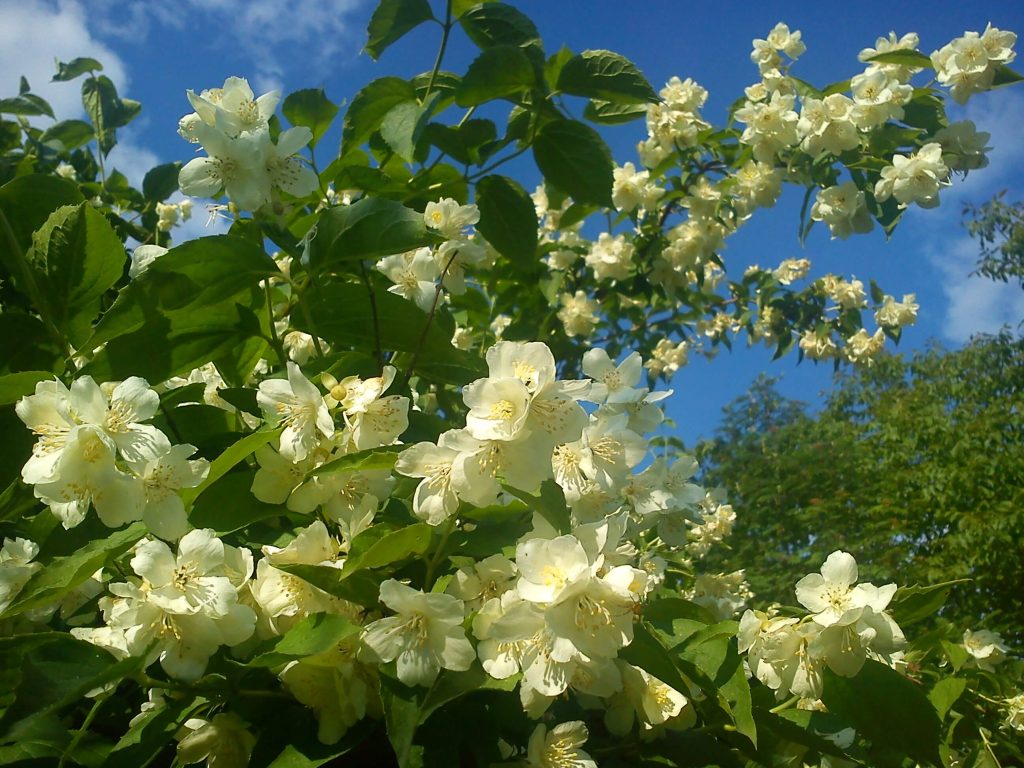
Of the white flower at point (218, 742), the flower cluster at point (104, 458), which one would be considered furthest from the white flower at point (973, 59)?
the white flower at point (218, 742)

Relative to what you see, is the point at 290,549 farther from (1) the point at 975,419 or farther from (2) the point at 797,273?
(1) the point at 975,419

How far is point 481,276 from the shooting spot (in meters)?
3.06

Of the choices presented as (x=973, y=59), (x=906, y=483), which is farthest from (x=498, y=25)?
(x=906, y=483)

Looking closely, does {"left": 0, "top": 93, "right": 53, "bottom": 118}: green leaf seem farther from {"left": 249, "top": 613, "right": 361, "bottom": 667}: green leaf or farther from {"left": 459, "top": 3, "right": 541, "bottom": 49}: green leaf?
{"left": 249, "top": 613, "right": 361, "bottom": 667}: green leaf

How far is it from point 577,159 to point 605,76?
191mm

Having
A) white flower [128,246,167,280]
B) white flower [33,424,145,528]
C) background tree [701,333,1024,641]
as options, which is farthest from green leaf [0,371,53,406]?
background tree [701,333,1024,641]

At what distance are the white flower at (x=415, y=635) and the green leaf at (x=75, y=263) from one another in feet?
2.23

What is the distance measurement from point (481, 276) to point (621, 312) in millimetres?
1264

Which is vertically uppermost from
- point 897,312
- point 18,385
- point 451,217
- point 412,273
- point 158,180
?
point 897,312

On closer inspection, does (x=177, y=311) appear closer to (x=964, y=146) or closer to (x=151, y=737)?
(x=151, y=737)

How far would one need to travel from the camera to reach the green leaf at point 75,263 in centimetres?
117

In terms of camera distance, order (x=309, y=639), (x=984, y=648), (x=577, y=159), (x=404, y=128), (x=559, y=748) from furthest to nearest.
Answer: (x=984, y=648)
(x=577, y=159)
(x=404, y=128)
(x=559, y=748)
(x=309, y=639)

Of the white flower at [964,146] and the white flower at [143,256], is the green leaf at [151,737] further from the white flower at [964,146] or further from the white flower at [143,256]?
the white flower at [964,146]

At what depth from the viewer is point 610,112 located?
82.9 inches
